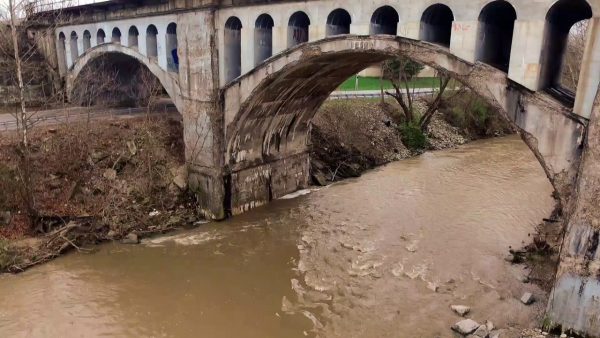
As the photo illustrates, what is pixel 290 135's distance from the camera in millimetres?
19328

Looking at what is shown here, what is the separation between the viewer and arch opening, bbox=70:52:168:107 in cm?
2544

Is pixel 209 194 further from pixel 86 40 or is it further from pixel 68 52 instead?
pixel 68 52

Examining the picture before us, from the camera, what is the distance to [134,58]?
2159cm

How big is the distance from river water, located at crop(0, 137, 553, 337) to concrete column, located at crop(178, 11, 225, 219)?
4.61 feet

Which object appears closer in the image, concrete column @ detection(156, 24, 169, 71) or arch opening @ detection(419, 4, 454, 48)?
arch opening @ detection(419, 4, 454, 48)

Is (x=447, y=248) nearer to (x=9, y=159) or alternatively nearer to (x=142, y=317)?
(x=142, y=317)

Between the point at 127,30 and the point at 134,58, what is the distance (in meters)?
1.67

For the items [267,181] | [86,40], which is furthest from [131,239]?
[86,40]

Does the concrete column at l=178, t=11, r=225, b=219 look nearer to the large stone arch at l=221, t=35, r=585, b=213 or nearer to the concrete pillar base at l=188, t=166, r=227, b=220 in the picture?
the concrete pillar base at l=188, t=166, r=227, b=220

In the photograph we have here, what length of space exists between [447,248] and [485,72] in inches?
252

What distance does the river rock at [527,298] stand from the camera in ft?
36.2

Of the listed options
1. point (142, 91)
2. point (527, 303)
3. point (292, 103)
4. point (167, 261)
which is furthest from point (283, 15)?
point (142, 91)

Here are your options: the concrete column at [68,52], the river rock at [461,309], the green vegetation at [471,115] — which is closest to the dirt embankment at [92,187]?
the river rock at [461,309]

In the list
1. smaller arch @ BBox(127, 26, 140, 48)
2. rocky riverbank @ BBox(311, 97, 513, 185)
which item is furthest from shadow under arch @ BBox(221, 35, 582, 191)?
smaller arch @ BBox(127, 26, 140, 48)
